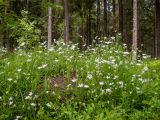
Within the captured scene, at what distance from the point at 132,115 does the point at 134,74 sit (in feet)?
5.15

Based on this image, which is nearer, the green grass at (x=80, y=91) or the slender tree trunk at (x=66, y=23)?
the green grass at (x=80, y=91)

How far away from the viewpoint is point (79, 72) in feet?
25.0

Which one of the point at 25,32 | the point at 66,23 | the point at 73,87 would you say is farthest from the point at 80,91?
the point at 66,23

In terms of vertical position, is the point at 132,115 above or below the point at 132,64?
below

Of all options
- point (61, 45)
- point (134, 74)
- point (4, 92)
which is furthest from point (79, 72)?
point (61, 45)

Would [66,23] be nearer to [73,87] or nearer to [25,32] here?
[25,32]

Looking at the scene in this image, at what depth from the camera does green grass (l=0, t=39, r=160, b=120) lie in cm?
610

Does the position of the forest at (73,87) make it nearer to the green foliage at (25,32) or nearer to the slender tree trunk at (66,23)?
the green foliage at (25,32)

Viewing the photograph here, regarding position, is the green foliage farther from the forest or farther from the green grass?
the green grass

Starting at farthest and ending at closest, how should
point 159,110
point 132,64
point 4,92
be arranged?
point 132,64 → point 4,92 → point 159,110

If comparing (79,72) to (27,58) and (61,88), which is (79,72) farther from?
(27,58)

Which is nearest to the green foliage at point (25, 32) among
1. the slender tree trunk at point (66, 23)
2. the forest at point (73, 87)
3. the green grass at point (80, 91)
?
the forest at point (73, 87)

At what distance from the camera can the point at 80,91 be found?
22.1 feet

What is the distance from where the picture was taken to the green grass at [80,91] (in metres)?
6.10
